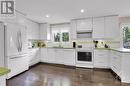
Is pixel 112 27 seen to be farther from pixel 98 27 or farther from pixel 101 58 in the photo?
pixel 101 58

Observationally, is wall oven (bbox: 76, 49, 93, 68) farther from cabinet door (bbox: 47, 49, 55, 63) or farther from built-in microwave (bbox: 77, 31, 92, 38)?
cabinet door (bbox: 47, 49, 55, 63)

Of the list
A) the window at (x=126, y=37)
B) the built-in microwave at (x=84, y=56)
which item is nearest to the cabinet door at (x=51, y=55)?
the built-in microwave at (x=84, y=56)

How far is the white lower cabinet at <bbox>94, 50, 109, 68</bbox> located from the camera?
410cm

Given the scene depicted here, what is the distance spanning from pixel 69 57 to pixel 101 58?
1476mm

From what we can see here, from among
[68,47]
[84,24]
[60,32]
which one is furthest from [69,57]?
[60,32]

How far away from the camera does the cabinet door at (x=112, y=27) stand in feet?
14.0

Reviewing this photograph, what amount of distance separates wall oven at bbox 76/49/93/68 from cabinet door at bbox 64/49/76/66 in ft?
0.66

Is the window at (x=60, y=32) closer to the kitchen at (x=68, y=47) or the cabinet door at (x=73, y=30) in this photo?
the kitchen at (x=68, y=47)

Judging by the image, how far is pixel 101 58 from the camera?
417 centimetres

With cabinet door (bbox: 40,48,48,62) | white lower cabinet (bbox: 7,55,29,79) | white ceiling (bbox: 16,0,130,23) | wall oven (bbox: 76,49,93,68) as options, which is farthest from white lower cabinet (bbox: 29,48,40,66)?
wall oven (bbox: 76,49,93,68)

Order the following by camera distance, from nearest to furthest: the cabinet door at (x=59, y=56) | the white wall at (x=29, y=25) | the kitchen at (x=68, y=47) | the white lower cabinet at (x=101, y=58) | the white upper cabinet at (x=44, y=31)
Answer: the kitchen at (x=68, y=47)
the white wall at (x=29, y=25)
the white lower cabinet at (x=101, y=58)
the cabinet door at (x=59, y=56)
the white upper cabinet at (x=44, y=31)

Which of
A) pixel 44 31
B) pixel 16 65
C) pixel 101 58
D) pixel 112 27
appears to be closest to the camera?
pixel 16 65

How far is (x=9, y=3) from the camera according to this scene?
9.12 feet

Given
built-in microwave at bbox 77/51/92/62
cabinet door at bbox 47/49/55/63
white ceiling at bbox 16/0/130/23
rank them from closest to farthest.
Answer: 1. white ceiling at bbox 16/0/130/23
2. built-in microwave at bbox 77/51/92/62
3. cabinet door at bbox 47/49/55/63
